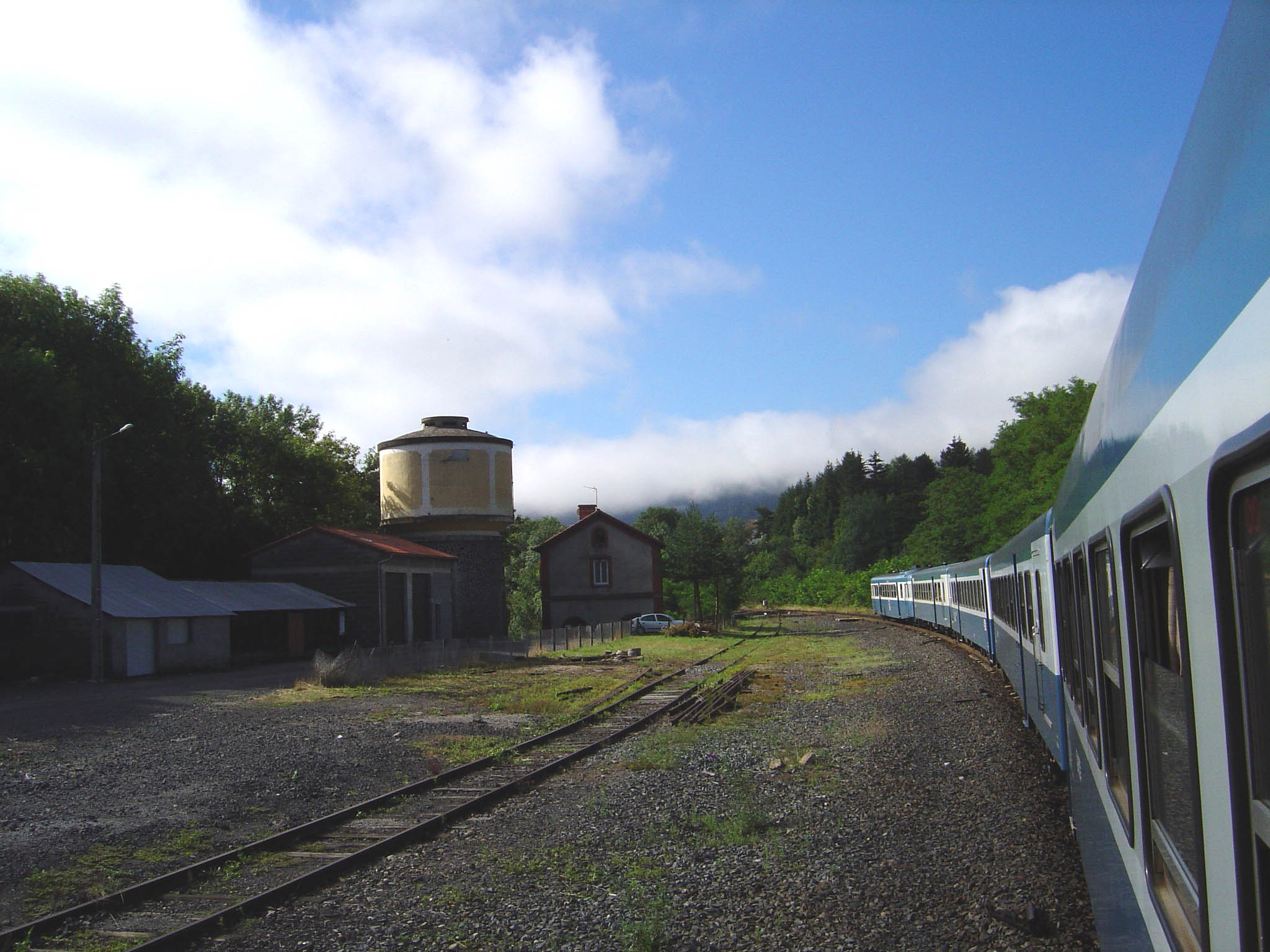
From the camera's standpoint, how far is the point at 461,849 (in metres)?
9.34

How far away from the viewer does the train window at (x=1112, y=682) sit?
3.71m

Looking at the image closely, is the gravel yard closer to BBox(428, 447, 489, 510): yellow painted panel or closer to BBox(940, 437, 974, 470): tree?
BBox(428, 447, 489, 510): yellow painted panel

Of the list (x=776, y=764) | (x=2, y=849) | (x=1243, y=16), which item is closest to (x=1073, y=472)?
(x=1243, y=16)

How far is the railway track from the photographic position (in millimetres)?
7148

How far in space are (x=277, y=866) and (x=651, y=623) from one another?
1661 inches

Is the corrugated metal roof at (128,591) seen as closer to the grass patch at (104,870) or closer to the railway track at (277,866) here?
the railway track at (277,866)

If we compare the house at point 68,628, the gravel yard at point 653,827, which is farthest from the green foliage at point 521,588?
the gravel yard at point 653,827

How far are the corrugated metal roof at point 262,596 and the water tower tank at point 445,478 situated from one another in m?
7.24

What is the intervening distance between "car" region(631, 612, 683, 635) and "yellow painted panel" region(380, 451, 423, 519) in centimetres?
1240

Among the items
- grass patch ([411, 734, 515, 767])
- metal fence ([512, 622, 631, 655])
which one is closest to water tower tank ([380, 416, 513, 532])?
metal fence ([512, 622, 631, 655])

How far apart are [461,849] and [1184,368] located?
8329mm

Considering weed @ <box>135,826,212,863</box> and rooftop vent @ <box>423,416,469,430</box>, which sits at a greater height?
rooftop vent @ <box>423,416,469,430</box>

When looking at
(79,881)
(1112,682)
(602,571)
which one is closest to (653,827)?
(79,881)

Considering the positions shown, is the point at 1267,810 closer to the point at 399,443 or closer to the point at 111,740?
the point at 111,740
